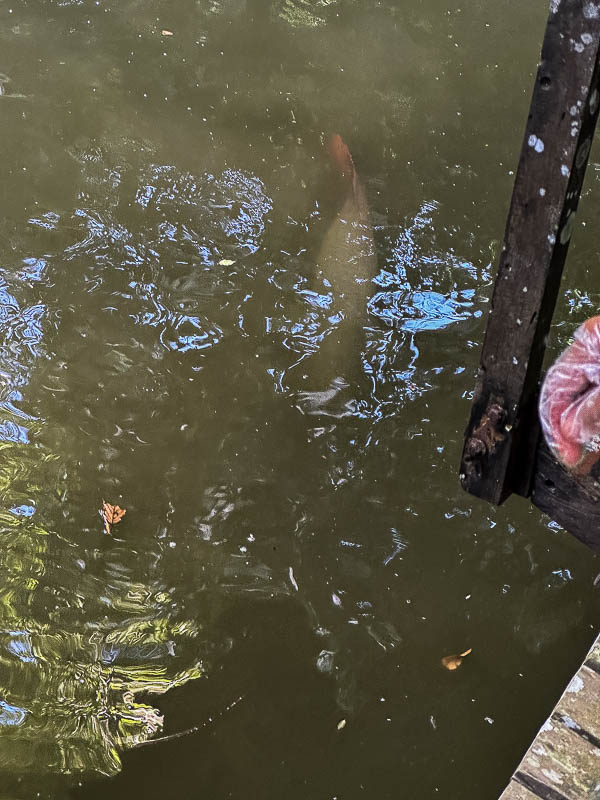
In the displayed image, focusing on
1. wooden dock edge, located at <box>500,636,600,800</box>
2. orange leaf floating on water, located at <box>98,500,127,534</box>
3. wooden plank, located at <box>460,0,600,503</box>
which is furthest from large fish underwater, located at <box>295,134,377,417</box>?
wooden plank, located at <box>460,0,600,503</box>

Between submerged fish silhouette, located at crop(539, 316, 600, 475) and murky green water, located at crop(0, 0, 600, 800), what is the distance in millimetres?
1737

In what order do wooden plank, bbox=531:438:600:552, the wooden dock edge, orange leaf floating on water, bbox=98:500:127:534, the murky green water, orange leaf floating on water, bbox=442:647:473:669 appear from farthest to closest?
orange leaf floating on water, bbox=98:500:127:534 < orange leaf floating on water, bbox=442:647:473:669 < the murky green water < the wooden dock edge < wooden plank, bbox=531:438:600:552

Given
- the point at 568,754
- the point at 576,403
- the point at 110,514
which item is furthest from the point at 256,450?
the point at 576,403

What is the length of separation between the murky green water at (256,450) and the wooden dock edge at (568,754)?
1.90 ft

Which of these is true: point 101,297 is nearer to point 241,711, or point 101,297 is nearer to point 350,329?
point 350,329

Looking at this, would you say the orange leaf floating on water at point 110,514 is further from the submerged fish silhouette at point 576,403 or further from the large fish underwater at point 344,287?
the submerged fish silhouette at point 576,403

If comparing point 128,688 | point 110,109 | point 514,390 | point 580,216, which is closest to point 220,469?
point 128,688

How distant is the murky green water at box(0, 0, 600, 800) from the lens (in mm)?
3412

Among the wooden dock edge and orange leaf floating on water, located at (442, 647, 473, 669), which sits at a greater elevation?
the wooden dock edge

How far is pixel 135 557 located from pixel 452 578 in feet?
4.87

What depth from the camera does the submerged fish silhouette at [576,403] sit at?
6.43 feet

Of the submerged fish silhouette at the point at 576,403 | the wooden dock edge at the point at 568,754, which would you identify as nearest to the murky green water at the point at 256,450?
the wooden dock edge at the point at 568,754

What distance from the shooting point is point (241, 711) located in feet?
11.3

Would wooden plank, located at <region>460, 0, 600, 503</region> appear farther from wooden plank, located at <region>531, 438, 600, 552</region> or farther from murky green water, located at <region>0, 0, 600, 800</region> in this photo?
murky green water, located at <region>0, 0, 600, 800</region>
